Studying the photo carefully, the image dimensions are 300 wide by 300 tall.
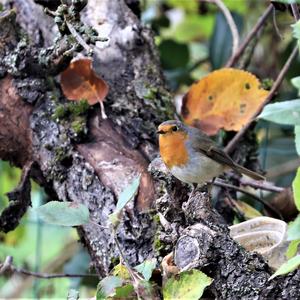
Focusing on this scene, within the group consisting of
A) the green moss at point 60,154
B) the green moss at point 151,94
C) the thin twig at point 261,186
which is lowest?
the thin twig at point 261,186

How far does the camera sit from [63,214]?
1.01 m

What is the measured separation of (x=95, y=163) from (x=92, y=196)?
0.31 ft

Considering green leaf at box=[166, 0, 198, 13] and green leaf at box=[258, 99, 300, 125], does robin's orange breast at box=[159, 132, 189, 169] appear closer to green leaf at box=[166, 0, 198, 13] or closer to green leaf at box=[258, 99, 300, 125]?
green leaf at box=[258, 99, 300, 125]

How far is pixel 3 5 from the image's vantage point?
6.40 feet

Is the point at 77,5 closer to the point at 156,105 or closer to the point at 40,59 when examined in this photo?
the point at 40,59

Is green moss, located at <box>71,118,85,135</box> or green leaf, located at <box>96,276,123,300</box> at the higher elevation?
green leaf, located at <box>96,276,123,300</box>

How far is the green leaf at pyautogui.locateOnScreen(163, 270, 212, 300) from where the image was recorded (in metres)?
1.00

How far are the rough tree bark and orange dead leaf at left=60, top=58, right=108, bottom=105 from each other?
1.2 inches

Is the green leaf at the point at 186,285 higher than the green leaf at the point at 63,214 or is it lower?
lower

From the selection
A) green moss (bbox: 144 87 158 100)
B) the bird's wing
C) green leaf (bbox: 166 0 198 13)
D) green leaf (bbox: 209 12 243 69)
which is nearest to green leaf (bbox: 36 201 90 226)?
green moss (bbox: 144 87 158 100)

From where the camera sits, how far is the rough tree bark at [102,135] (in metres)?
1.34

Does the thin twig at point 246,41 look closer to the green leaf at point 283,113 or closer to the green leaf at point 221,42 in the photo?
the green leaf at point 221,42

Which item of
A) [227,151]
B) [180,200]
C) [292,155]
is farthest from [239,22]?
[180,200]

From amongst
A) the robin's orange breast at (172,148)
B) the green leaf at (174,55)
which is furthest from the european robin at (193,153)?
the green leaf at (174,55)
